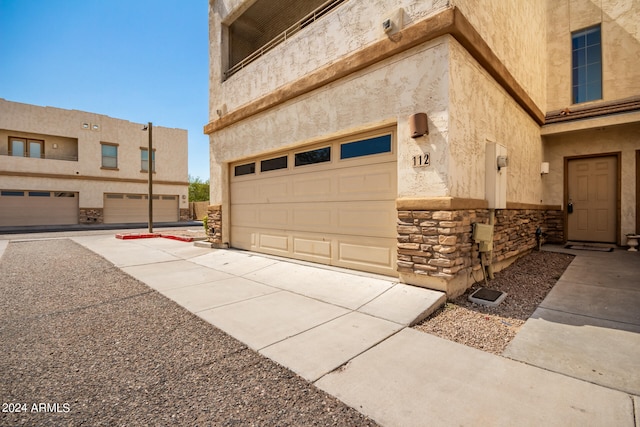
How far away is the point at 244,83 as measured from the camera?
309 inches

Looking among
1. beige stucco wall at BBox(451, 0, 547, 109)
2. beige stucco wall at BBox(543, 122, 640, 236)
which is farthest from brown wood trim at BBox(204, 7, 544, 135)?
beige stucco wall at BBox(543, 122, 640, 236)

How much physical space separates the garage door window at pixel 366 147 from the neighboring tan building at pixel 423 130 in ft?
0.07

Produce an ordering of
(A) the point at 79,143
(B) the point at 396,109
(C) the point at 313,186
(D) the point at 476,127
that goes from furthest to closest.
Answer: (A) the point at 79,143 < (C) the point at 313,186 < (D) the point at 476,127 < (B) the point at 396,109

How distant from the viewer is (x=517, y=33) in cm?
656

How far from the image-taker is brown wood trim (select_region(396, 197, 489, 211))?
4.02 m

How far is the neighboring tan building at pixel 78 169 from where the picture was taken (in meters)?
18.9

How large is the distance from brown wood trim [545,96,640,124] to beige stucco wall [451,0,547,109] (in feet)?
1.79

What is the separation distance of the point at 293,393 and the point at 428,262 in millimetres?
2782

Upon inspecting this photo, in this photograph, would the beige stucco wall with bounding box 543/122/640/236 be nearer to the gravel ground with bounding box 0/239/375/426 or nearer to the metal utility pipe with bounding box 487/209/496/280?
the metal utility pipe with bounding box 487/209/496/280

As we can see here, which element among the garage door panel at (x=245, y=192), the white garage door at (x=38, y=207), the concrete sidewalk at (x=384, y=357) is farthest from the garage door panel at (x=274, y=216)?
the white garage door at (x=38, y=207)

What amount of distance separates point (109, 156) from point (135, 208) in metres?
4.39

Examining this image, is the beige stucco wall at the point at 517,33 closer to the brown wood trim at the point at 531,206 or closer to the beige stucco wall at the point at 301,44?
the beige stucco wall at the point at 301,44

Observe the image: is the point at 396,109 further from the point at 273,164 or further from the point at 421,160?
the point at 273,164

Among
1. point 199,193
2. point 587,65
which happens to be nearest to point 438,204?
point 587,65
